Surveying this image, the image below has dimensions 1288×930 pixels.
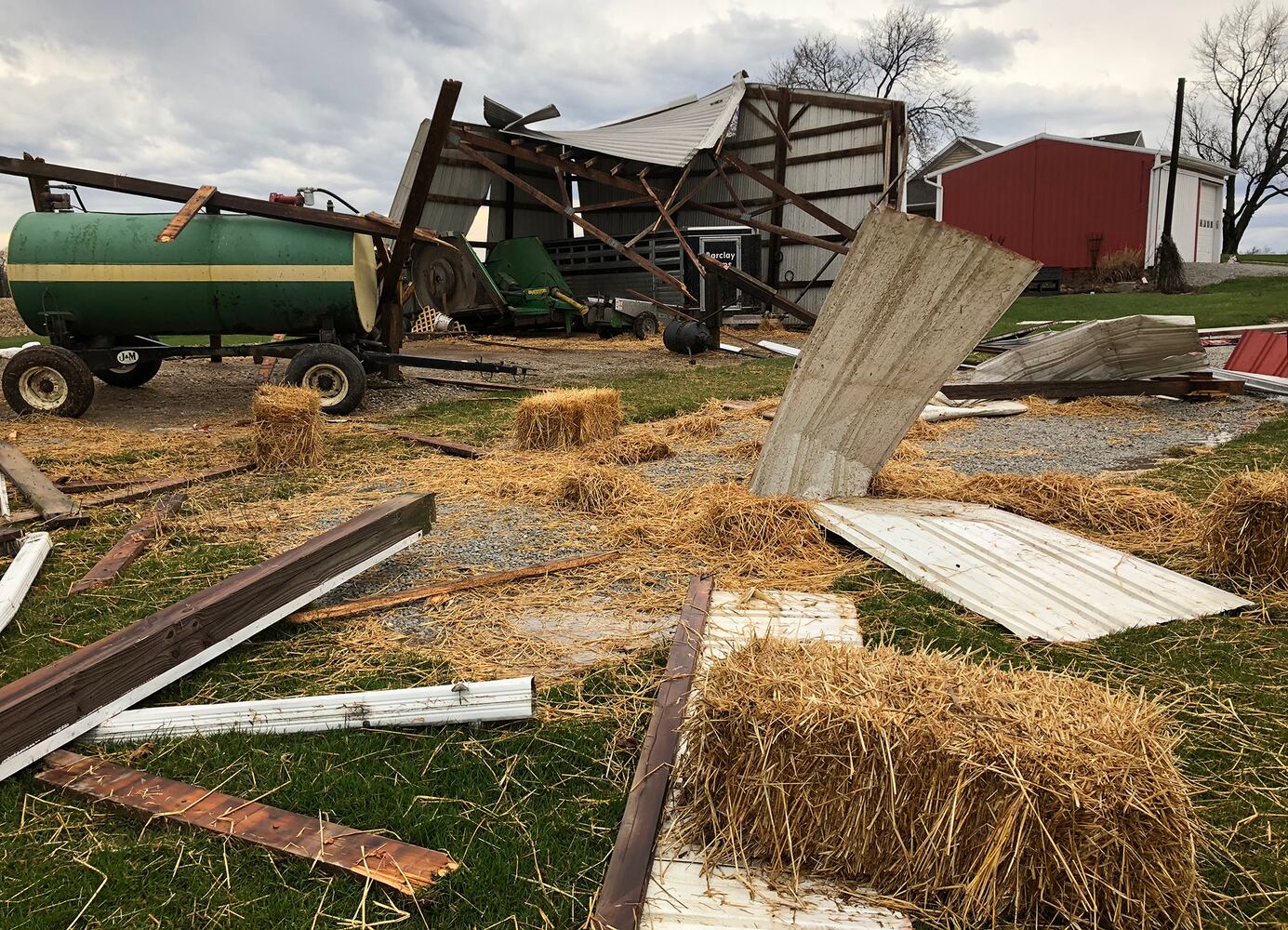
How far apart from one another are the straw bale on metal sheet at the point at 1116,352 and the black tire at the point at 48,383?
37.0ft

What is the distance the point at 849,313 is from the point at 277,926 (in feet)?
14.4

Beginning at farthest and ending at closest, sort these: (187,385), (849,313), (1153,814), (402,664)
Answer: (187,385) → (849,313) → (402,664) → (1153,814)

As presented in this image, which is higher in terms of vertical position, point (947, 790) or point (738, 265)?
point (738, 265)

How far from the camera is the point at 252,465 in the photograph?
7.27 m

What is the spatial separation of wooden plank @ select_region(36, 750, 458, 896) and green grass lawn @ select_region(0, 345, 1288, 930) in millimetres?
40

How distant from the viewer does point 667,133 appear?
20.9 meters

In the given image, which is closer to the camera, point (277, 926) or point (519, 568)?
point (277, 926)

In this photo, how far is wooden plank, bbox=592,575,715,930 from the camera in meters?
2.08

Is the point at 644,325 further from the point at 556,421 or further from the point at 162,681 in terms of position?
the point at 162,681

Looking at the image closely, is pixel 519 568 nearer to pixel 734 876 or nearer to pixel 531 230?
pixel 734 876

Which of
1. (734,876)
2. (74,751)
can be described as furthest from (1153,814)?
(74,751)

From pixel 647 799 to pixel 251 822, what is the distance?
45.2 inches

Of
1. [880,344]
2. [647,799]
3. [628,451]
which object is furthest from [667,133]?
[647,799]

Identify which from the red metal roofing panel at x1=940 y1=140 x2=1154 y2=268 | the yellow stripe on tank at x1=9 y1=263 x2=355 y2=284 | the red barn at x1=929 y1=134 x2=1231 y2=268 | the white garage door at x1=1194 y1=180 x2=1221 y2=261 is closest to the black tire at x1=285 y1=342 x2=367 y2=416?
the yellow stripe on tank at x1=9 y1=263 x2=355 y2=284
